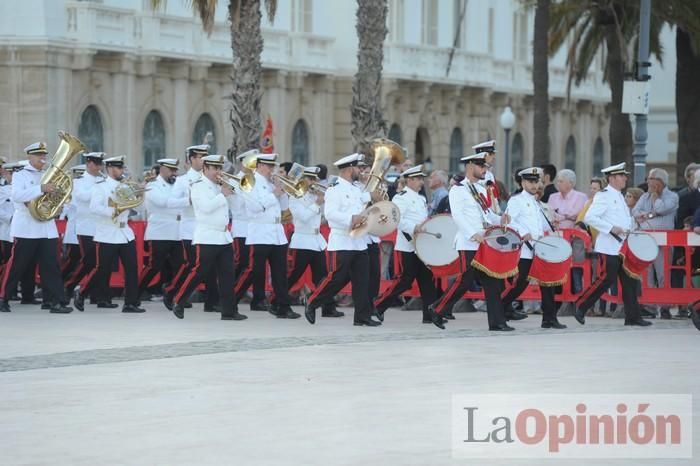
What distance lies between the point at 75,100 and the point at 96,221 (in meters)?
16.1

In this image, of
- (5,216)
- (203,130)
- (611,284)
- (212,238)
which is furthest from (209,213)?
(203,130)

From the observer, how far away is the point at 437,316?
1750 cm

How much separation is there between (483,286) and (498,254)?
1.51ft

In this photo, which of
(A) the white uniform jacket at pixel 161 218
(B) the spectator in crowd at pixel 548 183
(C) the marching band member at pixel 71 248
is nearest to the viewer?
(A) the white uniform jacket at pixel 161 218

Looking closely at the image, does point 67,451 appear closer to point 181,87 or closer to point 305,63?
point 181,87

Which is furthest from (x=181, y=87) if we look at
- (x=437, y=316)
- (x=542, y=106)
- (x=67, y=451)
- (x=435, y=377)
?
(x=67, y=451)

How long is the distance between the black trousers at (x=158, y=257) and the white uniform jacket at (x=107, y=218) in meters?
0.98

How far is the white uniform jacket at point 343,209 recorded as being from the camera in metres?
17.8

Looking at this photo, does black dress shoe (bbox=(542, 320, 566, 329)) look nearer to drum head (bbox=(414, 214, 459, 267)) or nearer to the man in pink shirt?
drum head (bbox=(414, 214, 459, 267))

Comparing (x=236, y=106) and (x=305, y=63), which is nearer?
(x=236, y=106)

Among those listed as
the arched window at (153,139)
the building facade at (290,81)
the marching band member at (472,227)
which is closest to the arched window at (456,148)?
the building facade at (290,81)

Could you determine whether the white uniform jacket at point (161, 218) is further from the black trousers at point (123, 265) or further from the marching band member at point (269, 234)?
the marching band member at point (269, 234)

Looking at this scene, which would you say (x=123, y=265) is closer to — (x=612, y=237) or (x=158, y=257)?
(x=158, y=257)

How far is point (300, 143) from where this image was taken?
1750 inches
